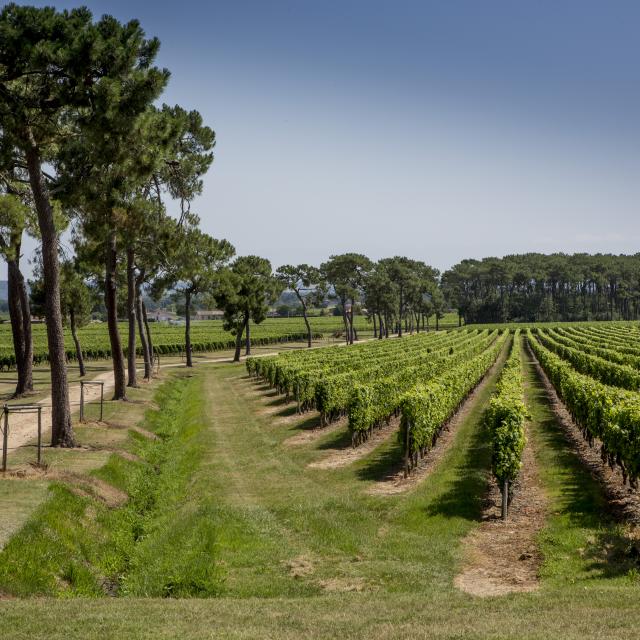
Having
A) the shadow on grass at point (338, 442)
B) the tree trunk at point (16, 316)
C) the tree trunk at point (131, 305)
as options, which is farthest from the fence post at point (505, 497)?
the tree trunk at point (16, 316)

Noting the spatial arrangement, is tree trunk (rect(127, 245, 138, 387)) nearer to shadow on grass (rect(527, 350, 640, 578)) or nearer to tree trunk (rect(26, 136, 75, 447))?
tree trunk (rect(26, 136, 75, 447))

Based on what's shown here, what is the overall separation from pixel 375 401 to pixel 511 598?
16218mm

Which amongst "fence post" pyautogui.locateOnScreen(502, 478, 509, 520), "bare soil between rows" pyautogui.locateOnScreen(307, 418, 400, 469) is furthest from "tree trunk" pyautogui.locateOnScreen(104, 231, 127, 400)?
"fence post" pyautogui.locateOnScreen(502, 478, 509, 520)

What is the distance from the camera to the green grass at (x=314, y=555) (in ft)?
31.3

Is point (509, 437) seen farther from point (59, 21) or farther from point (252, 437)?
point (59, 21)

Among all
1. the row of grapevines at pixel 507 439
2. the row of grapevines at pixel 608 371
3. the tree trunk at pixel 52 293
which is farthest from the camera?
the row of grapevines at pixel 608 371

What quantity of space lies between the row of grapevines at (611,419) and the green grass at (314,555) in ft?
3.72

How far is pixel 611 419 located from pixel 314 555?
31.7 ft

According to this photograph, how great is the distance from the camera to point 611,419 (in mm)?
18516

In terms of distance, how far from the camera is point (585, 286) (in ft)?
640

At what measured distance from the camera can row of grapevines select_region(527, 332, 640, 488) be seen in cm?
1652

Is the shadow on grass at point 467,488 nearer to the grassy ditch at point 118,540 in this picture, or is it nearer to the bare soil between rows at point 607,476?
the bare soil between rows at point 607,476

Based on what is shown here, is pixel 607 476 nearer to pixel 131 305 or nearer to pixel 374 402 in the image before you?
pixel 374 402

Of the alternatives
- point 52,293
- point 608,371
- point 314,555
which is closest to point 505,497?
point 314,555
